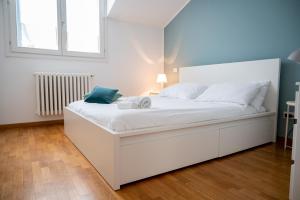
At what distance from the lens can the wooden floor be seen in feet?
4.57

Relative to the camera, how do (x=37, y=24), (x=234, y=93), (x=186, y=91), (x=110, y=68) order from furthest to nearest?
(x=110, y=68) < (x=37, y=24) < (x=186, y=91) < (x=234, y=93)

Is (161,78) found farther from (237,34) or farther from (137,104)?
(137,104)

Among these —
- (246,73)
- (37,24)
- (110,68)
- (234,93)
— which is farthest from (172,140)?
(37,24)

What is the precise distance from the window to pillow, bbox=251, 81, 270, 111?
9.06 feet

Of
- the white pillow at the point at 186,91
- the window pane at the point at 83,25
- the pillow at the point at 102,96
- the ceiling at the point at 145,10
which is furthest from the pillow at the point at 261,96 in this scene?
the window pane at the point at 83,25

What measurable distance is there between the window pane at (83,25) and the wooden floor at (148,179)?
6.88ft

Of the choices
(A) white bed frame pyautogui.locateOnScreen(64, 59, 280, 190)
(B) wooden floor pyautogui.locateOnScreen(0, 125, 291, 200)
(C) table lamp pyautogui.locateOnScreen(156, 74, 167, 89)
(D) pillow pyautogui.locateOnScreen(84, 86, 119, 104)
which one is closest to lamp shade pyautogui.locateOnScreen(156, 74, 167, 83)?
(C) table lamp pyautogui.locateOnScreen(156, 74, 167, 89)

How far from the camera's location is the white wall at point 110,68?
3.18 meters

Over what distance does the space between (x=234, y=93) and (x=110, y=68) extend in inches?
96.8

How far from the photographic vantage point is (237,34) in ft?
9.94

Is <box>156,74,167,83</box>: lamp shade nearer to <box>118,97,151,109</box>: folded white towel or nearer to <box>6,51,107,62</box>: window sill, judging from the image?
<box>6,51,107,62</box>: window sill

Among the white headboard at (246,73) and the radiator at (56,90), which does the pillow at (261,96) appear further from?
the radiator at (56,90)

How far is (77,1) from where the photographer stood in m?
3.63

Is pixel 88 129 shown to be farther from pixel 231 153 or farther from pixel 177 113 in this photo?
pixel 231 153
